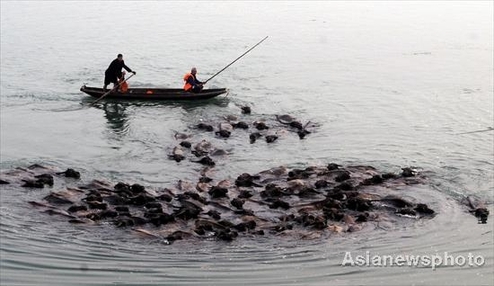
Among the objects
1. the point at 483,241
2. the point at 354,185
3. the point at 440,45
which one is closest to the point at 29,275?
the point at 354,185

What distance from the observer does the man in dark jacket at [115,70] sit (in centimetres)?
3638

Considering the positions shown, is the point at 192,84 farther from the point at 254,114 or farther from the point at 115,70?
the point at 115,70

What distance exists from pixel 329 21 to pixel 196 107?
29.9 metres

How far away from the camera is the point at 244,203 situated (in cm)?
2336

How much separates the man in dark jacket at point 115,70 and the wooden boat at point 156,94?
1.95 feet

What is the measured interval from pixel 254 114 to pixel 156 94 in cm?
497

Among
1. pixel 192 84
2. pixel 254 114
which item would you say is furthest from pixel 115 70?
pixel 254 114

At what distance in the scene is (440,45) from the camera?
176ft

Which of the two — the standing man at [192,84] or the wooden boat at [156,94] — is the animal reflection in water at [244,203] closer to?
the wooden boat at [156,94]

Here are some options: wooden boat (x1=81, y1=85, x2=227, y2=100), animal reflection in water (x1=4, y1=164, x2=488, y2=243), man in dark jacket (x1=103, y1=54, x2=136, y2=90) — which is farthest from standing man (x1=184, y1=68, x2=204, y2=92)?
animal reflection in water (x1=4, y1=164, x2=488, y2=243)

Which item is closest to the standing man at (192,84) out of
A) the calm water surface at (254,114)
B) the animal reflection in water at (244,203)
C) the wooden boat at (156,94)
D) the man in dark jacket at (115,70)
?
the wooden boat at (156,94)

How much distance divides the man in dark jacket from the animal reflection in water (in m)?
10.6

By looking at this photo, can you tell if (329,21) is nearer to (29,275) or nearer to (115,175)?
(115,175)

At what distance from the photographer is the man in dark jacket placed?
36.4 m
